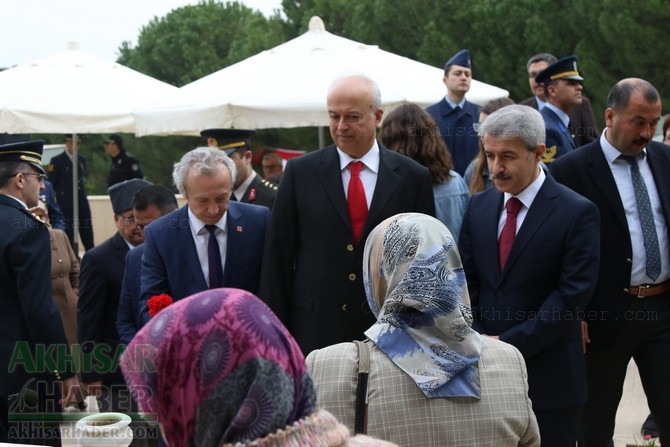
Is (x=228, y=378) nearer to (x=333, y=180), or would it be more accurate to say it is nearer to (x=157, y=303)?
(x=157, y=303)

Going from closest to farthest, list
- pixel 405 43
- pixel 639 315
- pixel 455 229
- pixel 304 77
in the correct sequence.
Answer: pixel 639 315
pixel 455 229
pixel 304 77
pixel 405 43

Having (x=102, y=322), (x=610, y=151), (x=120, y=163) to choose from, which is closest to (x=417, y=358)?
(x=610, y=151)

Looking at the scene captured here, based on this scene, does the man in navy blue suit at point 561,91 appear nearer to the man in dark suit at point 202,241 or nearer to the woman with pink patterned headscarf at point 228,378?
the man in dark suit at point 202,241

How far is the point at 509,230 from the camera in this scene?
463 cm

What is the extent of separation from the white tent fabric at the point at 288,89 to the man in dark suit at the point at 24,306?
352 centimetres

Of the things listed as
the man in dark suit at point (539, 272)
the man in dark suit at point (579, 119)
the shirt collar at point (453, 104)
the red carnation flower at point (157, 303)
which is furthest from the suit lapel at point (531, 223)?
the shirt collar at point (453, 104)

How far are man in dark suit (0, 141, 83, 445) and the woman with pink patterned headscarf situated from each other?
12.0 feet

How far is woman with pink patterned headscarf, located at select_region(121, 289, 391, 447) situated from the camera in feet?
5.39

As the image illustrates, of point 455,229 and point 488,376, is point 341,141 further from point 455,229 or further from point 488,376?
point 488,376

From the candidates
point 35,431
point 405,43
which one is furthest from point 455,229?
point 405,43

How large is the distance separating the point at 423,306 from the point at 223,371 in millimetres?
1165

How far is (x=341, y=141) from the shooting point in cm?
474

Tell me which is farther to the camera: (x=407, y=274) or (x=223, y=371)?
(x=407, y=274)

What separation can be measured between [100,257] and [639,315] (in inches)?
116
